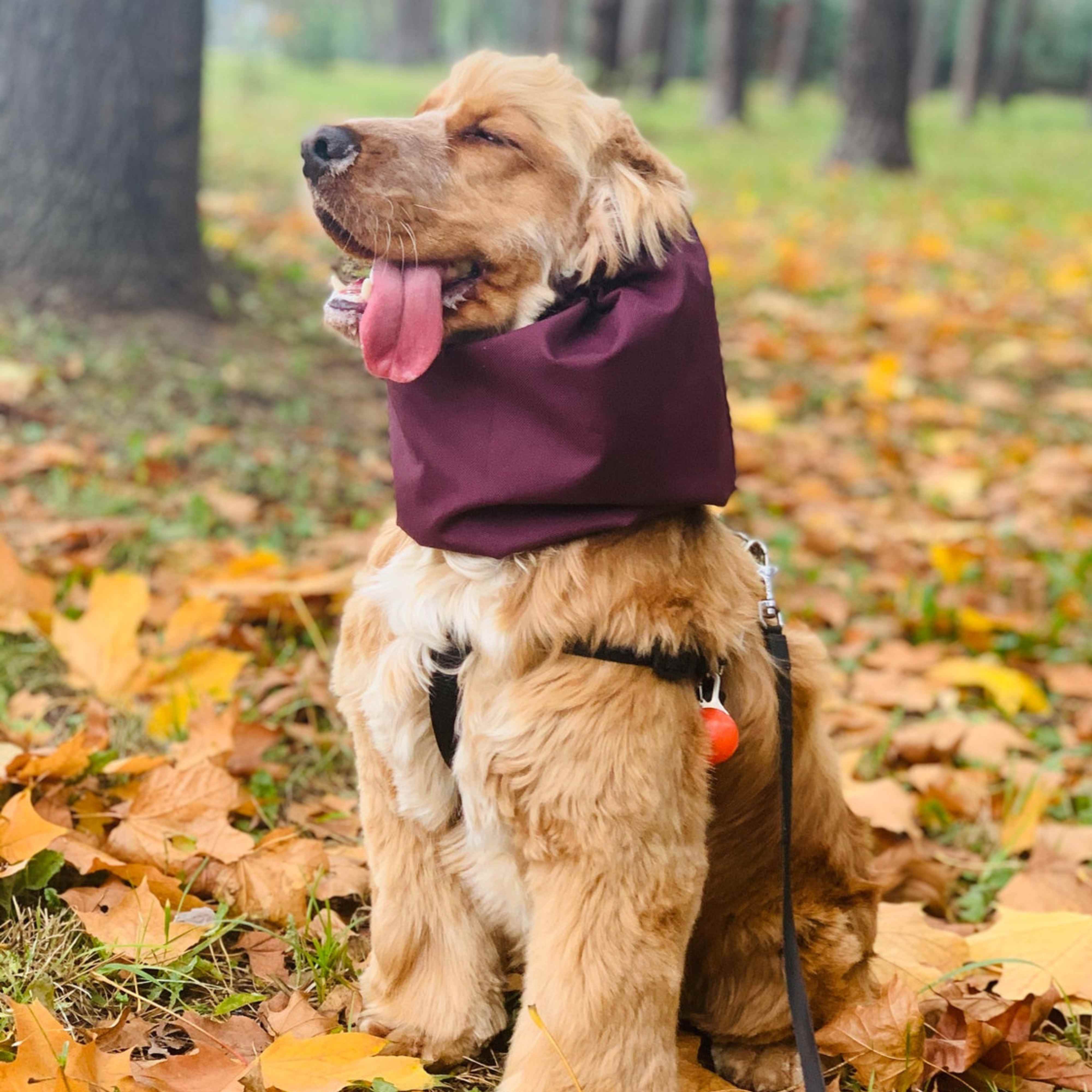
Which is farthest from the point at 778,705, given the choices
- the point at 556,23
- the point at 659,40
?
the point at 556,23

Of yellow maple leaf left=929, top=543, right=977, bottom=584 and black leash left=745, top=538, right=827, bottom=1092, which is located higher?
black leash left=745, top=538, right=827, bottom=1092

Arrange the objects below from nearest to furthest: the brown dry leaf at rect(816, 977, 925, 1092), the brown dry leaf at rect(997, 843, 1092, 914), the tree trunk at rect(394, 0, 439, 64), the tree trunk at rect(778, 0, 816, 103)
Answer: the brown dry leaf at rect(816, 977, 925, 1092), the brown dry leaf at rect(997, 843, 1092, 914), the tree trunk at rect(778, 0, 816, 103), the tree trunk at rect(394, 0, 439, 64)

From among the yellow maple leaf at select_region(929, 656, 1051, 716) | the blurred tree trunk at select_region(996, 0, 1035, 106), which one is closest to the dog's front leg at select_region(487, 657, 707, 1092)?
the yellow maple leaf at select_region(929, 656, 1051, 716)

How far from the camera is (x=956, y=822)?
3.72m

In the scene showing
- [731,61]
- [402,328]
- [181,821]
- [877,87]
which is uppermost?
[731,61]

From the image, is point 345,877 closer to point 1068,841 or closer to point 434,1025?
point 434,1025

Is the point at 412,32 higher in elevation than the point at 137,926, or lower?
higher

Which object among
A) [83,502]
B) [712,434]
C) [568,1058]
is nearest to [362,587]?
[712,434]

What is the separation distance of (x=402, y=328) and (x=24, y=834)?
1.40 meters

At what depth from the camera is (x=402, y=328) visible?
220 centimetres

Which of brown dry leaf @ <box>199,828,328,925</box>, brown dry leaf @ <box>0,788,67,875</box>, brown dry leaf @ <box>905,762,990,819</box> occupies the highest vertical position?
brown dry leaf @ <box>0,788,67,875</box>

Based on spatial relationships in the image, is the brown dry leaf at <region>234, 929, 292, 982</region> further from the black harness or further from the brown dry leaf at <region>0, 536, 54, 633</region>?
the brown dry leaf at <region>0, 536, 54, 633</region>

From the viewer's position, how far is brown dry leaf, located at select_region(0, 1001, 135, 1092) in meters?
2.02

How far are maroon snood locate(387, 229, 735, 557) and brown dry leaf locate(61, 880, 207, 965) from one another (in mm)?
1029
